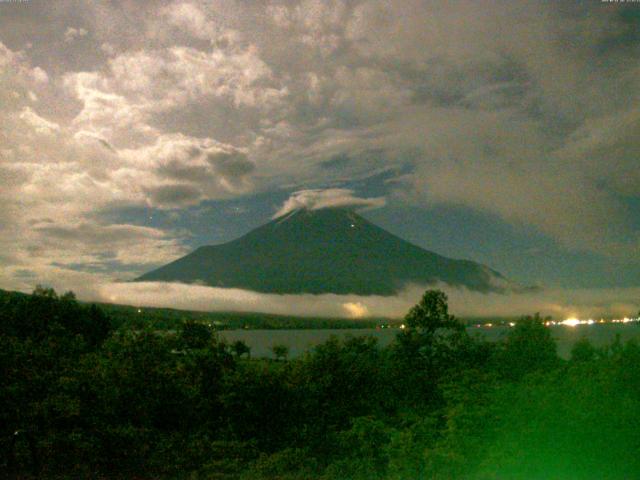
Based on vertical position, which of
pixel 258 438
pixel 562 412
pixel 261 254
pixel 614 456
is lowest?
pixel 258 438

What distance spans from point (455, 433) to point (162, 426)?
581 cm

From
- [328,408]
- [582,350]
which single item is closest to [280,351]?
[328,408]

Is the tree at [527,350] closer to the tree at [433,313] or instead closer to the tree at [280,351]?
the tree at [433,313]

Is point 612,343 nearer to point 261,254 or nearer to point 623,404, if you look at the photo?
point 623,404

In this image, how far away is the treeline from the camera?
6211 millimetres

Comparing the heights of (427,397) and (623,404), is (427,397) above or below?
below

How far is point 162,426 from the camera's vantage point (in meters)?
10.2

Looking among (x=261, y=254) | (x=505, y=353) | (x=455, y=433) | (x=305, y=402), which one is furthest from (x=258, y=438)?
(x=261, y=254)

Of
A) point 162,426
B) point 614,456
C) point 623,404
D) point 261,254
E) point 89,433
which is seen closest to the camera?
point 614,456

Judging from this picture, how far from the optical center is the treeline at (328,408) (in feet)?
20.4

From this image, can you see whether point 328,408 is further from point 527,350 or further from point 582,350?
point 582,350

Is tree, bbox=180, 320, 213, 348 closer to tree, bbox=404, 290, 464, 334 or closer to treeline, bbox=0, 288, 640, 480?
treeline, bbox=0, 288, 640, 480

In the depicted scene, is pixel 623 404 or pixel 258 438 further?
pixel 258 438

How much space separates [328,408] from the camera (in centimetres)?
1139
